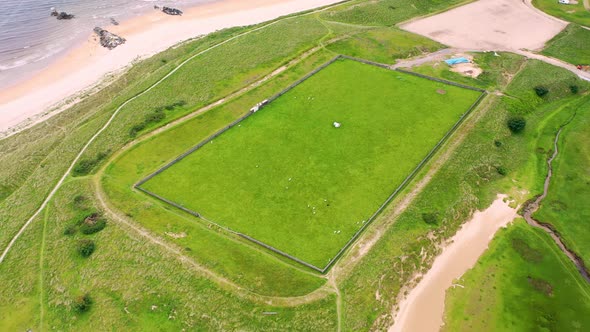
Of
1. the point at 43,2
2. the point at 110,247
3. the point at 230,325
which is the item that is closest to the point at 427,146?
the point at 230,325

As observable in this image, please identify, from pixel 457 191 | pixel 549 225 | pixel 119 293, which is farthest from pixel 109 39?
pixel 549 225

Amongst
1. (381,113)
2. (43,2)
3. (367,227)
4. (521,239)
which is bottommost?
(521,239)

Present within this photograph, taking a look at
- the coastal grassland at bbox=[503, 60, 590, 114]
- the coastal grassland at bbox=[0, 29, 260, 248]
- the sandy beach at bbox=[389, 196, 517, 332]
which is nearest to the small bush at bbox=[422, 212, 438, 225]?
the sandy beach at bbox=[389, 196, 517, 332]

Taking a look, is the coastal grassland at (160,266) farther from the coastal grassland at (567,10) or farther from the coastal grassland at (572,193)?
the coastal grassland at (567,10)

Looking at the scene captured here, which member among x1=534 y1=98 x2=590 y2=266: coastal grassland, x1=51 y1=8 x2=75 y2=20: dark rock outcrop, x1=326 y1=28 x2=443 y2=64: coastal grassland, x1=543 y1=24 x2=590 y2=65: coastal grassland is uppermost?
x1=51 y1=8 x2=75 y2=20: dark rock outcrop

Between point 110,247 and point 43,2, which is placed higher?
point 43,2

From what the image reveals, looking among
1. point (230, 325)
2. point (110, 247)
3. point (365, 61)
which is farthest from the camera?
point (365, 61)

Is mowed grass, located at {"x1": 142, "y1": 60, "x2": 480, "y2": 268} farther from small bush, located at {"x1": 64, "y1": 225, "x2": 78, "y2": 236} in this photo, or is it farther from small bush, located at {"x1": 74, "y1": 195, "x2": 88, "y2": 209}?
small bush, located at {"x1": 64, "y1": 225, "x2": 78, "y2": 236}

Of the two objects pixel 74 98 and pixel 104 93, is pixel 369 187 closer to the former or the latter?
pixel 104 93
